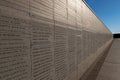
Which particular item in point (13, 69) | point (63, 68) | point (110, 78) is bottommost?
point (110, 78)

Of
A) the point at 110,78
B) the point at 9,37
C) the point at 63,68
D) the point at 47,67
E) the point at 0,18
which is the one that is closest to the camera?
the point at 0,18

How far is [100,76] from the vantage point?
15.4 feet

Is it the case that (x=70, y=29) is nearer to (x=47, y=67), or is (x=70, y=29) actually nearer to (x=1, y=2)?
(x=47, y=67)

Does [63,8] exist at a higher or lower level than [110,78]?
higher

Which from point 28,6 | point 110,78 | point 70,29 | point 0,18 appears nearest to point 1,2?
point 0,18

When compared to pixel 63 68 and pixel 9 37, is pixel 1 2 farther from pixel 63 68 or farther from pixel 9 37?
pixel 63 68

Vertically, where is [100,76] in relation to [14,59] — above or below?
below

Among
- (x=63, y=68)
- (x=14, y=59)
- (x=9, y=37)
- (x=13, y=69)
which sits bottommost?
(x=63, y=68)

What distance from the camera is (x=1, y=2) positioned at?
4.56 feet

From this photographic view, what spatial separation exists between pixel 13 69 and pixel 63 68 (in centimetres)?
169

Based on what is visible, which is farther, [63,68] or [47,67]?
[63,68]

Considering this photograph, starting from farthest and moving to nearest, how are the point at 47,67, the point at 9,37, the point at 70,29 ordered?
the point at 70,29 < the point at 47,67 < the point at 9,37

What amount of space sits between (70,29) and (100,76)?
2.11 meters

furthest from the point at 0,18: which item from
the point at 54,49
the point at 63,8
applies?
the point at 63,8
